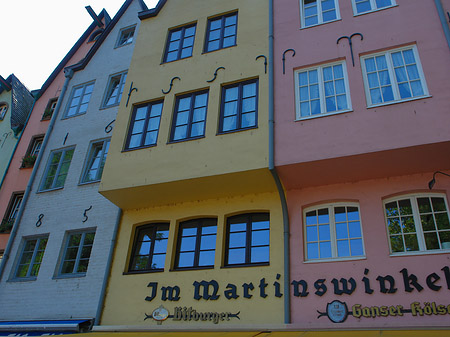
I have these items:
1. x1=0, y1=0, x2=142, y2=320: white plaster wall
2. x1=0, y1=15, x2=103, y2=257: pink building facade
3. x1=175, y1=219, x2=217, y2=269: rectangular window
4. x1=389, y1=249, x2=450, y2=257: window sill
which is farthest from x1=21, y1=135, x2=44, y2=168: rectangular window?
x1=389, y1=249, x2=450, y2=257: window sill

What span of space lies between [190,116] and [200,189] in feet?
7.96

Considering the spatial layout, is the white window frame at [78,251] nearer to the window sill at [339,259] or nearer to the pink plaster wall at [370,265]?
the pink plaster wall at [370,265]

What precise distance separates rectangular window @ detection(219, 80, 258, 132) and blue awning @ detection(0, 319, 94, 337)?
6597 millimetres

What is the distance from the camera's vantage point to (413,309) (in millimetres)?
7953

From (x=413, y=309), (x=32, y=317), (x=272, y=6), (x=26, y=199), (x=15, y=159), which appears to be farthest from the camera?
(x=15, y=159)

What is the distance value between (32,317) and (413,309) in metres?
10.7

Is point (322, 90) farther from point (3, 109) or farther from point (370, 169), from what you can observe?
point (3, 109)

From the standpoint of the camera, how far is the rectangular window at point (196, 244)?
422 inches

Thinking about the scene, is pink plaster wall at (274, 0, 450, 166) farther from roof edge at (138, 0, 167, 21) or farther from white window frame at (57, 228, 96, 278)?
white window frame at (57, 228, 96, 278)

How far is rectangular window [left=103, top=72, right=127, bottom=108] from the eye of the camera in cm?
1619

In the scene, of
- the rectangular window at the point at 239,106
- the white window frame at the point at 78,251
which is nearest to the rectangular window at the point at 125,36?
the rectangular window at the point at 239,106

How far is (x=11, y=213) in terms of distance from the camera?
16.8 metres

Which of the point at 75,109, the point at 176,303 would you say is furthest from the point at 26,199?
the point at 176,303

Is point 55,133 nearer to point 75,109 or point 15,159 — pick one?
point 75,109
